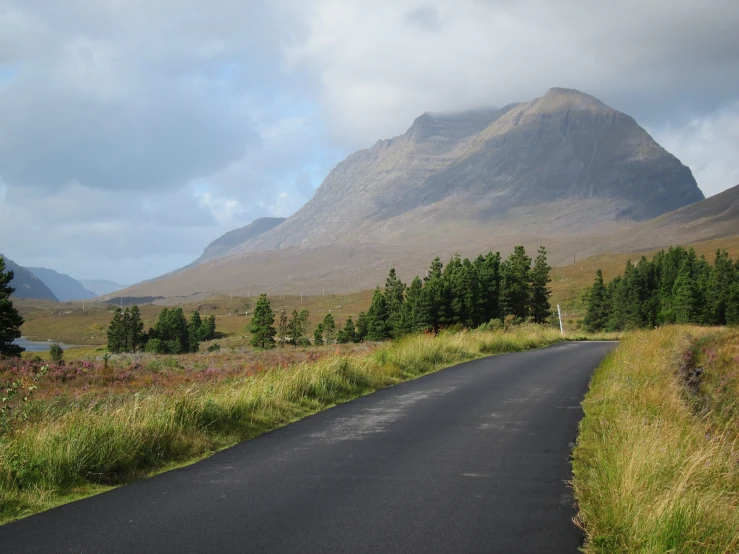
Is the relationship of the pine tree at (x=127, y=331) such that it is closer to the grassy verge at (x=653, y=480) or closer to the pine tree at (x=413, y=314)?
the pine tree at (x=413, y=314)

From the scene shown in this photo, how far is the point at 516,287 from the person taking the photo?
197ft

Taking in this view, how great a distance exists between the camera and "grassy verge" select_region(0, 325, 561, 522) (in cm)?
661

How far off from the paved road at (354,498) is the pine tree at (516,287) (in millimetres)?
47615

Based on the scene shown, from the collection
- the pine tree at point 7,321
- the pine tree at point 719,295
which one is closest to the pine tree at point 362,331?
the pine tree at point 719,295

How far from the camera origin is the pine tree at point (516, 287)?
58.8 m

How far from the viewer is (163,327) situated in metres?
90.7

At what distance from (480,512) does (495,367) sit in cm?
1271

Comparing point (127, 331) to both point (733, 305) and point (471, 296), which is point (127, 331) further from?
point (733, 305)

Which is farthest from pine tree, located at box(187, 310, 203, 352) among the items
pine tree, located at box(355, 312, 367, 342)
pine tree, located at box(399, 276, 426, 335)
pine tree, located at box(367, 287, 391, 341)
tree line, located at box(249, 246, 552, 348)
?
pine tree, located at box(399, 276, 426, 335)

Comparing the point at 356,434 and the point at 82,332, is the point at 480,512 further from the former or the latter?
the point at 82,332

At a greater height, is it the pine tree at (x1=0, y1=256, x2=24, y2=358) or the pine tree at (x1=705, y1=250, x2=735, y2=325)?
the pine tree at (x1=0, y1=256, x2=24, y2=358)

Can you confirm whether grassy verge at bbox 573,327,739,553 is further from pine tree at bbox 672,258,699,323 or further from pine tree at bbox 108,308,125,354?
pine tree at bbox 108,308,125,354

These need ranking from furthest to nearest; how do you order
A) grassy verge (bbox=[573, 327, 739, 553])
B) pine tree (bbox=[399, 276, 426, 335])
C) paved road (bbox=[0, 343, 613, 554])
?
pine tree (bbox=[399, 276, 426, 335]), paved road (bbox=[0, 343, 613, 554]), grassy verge (bbox=[573, 327, 739, 553])

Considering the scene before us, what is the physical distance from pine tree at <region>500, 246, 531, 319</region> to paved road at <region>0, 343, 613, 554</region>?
47.6m
